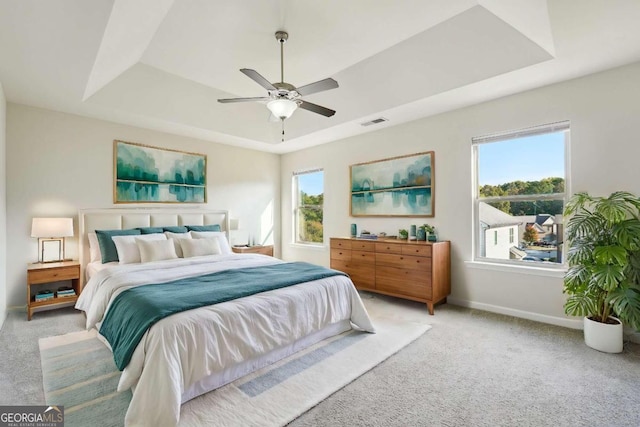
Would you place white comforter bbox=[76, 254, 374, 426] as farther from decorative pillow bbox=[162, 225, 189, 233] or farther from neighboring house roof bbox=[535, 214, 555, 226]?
neighboring house roof bbox=[535, 214, 555, 226]

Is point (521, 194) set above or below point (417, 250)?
above

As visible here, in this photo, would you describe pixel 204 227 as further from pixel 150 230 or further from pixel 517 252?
pixel 517 252

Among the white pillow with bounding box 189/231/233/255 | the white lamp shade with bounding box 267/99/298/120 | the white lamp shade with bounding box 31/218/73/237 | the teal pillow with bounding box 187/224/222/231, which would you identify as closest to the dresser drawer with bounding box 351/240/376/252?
the white pillow with bounding box 189/231/233/255

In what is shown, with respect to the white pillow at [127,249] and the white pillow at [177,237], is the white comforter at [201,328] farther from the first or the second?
the white pillow at [177,237]

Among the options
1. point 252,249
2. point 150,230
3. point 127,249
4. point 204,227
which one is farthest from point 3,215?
point 252,249

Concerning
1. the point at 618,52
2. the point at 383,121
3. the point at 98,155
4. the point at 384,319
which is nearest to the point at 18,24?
the point at 98,155

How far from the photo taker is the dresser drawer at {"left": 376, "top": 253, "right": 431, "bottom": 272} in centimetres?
391

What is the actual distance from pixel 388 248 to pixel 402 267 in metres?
0.32

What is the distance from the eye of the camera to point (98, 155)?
440 centimetres

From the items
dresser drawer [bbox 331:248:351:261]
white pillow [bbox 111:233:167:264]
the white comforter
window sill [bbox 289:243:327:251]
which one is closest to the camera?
the white comforter

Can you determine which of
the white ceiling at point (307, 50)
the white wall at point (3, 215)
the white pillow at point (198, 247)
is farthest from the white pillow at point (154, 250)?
the white ceiling at point (307, 50)

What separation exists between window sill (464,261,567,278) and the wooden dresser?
14.8 inches

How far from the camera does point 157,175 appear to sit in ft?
16.2

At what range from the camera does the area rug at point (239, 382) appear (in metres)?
1.95
